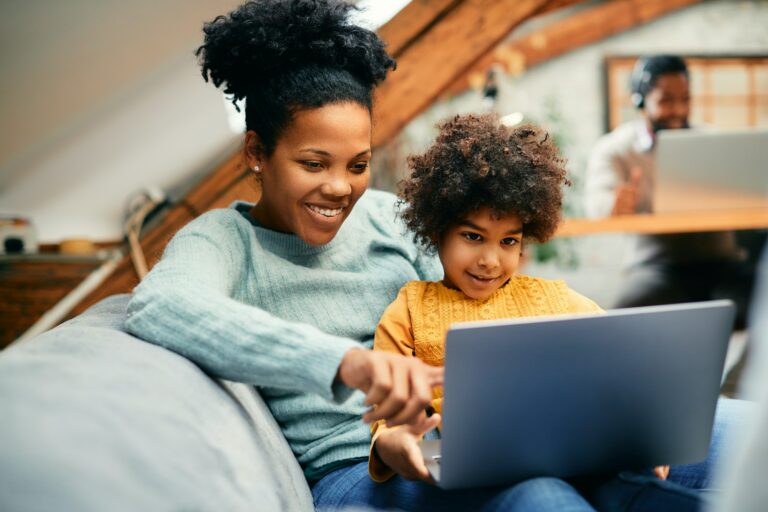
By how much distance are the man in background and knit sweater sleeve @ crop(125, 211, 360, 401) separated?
2230 millimetres

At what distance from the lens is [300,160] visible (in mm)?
1133

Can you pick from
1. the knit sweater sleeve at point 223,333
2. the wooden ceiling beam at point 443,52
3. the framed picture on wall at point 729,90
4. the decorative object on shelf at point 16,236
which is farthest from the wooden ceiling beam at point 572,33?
the knit sweater sleeve at point 223,333

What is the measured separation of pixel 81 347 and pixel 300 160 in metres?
0.42

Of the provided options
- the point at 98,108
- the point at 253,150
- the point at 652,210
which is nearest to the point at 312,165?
the point at 253,150

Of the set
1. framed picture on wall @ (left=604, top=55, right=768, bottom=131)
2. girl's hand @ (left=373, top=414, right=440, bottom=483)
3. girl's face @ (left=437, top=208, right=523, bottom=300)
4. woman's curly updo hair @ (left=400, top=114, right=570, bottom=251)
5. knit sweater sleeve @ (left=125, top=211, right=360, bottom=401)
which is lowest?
girl's hand @ (left=373, top=414, right=440, bottom=483)

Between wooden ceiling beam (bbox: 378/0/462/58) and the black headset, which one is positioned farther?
the black headset

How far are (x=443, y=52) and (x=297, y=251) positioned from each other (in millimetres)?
1352

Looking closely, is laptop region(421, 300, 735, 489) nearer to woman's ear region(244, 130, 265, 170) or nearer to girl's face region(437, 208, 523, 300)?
girl's face region(437, 208, 523, 300)

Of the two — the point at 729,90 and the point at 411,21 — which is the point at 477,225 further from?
the point at 729,90

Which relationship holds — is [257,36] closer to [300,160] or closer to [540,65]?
[300,160]

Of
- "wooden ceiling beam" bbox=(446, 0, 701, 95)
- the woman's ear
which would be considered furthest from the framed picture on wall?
the woman's ear

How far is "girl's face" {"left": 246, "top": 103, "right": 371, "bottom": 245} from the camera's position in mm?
1120

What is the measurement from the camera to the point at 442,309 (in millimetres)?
1157

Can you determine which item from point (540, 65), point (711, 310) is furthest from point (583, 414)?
point (540, 65)
